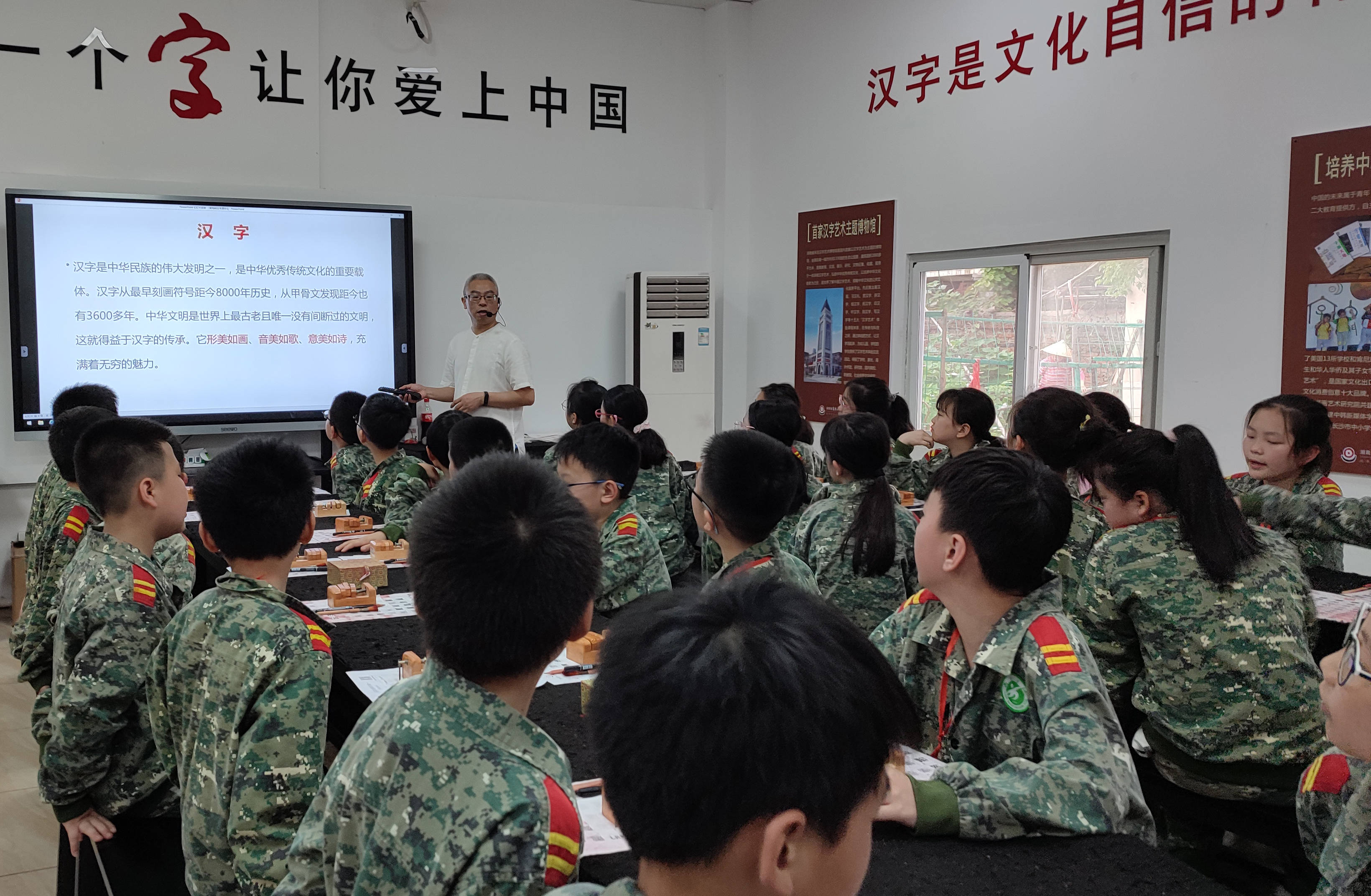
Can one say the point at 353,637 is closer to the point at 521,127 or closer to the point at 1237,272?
the point at 1237,272

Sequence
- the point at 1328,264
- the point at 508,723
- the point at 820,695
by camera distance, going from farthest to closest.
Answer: the point at 1328,264 → the point at 508,723 → the point at 820,695

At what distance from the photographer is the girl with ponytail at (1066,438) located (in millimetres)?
2936

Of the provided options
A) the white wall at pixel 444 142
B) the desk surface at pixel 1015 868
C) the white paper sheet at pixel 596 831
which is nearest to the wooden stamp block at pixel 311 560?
the white paper sheet at pixel 596 831

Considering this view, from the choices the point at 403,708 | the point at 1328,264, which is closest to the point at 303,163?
the point at 1328,264

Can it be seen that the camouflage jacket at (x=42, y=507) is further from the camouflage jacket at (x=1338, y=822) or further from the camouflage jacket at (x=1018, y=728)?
the camouflage jacket at (x=1338, y=822)

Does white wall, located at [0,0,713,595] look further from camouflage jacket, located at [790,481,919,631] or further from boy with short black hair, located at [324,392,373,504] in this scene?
camouflage jacket, located at [790,481,919,631]

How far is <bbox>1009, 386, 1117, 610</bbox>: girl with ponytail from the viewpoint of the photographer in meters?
2.94

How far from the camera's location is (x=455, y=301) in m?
6.43

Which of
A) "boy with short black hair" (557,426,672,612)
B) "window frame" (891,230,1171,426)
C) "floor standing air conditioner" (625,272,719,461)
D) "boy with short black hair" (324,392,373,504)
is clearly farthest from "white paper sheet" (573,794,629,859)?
"floor standing air conditioner" (625,272,719,461)

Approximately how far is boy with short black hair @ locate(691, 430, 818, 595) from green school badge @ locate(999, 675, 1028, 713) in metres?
0.70

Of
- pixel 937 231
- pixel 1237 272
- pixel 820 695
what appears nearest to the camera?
pixel 820 695

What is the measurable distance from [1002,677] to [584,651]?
0.86m

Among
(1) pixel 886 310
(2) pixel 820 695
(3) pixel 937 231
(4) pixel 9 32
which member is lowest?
(2) pixel 820 695

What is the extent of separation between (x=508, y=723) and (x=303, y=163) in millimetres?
5721
